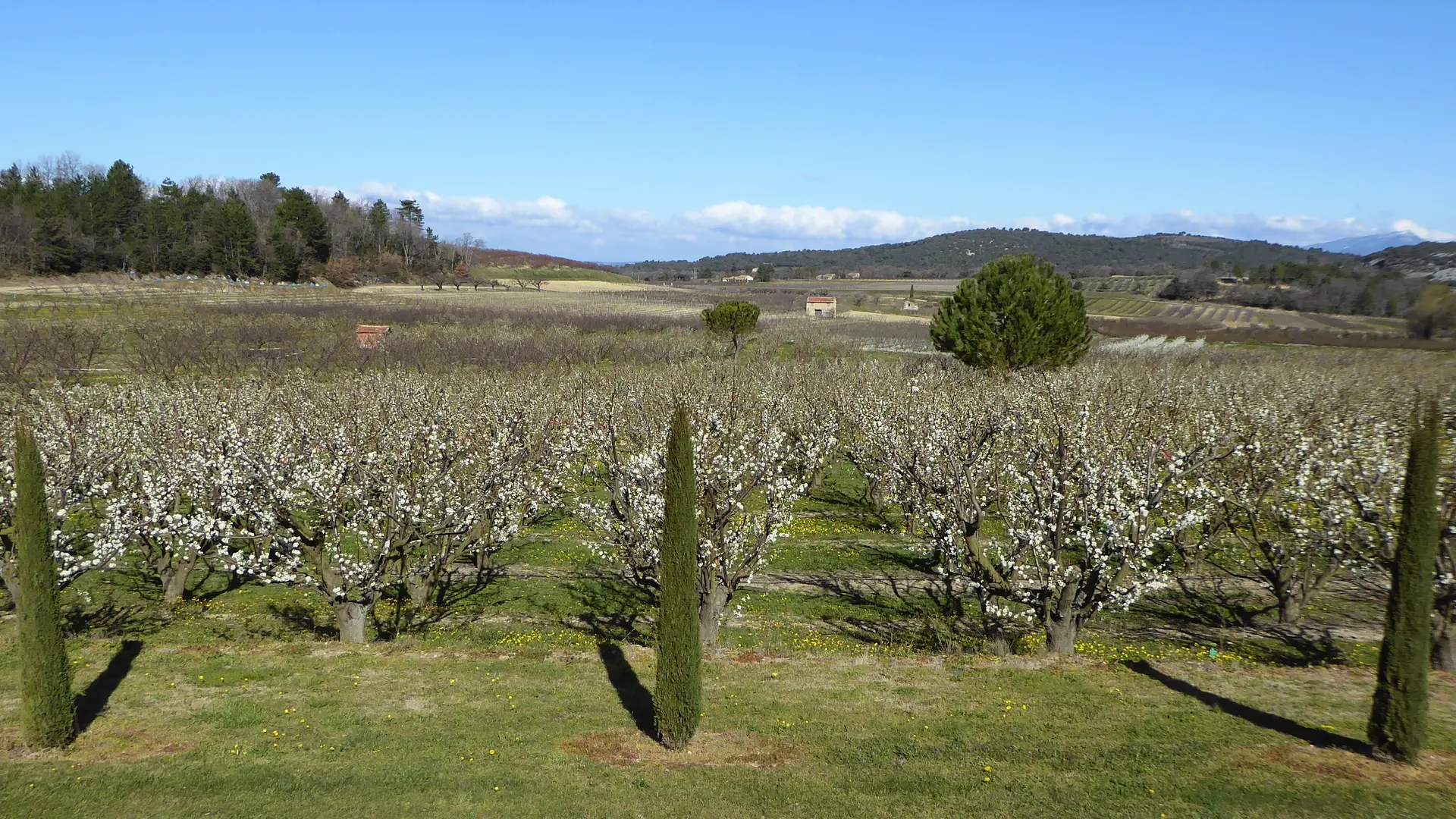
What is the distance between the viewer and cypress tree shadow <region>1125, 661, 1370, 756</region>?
1259 cm

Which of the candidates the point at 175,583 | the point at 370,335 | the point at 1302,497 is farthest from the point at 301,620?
the point at 370,335

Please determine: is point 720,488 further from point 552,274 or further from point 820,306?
point 552,274

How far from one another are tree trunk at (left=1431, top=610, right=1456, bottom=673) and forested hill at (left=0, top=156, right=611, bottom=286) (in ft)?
333

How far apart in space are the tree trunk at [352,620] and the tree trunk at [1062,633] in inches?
544

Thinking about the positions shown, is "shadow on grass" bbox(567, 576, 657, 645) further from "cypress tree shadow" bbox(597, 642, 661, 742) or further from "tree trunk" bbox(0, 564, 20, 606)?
"tree trunk" bbox(0, 564, 20, 606)

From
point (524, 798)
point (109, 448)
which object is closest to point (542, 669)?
point (524, 798)

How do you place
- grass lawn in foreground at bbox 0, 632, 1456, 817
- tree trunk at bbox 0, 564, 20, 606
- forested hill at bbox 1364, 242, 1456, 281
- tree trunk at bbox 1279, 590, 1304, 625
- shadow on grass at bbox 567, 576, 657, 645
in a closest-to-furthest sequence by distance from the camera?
grass lawn in foreground at bbox 0, 632, 1456, 817 < tree trunk at bbox 0, 564, 20, 606 < shadow on grass at bbox 567, 576, 657, 645 < tree trunk at bbox 1279, 590, 1304, 625 < forested hill at bbox 1364, 242, 1456, 281

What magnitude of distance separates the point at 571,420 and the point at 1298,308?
9254cm

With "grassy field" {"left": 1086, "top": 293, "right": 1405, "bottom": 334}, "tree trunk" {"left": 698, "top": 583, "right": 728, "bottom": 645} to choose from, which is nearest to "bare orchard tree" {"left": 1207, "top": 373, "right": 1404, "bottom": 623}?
"tree trunk" {"left": 698, "top": 583, "right": 728, "bottom": 645}

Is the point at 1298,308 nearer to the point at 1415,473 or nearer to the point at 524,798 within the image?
the point at 1415,473

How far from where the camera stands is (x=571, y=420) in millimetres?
29828

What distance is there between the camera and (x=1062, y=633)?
55.6ft

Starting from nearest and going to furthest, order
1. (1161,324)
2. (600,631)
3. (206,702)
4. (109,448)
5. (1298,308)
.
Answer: (206,702)
(600,631)
(109,448)
(1161,324)
(1298,308)

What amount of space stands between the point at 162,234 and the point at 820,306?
71.1 meters
